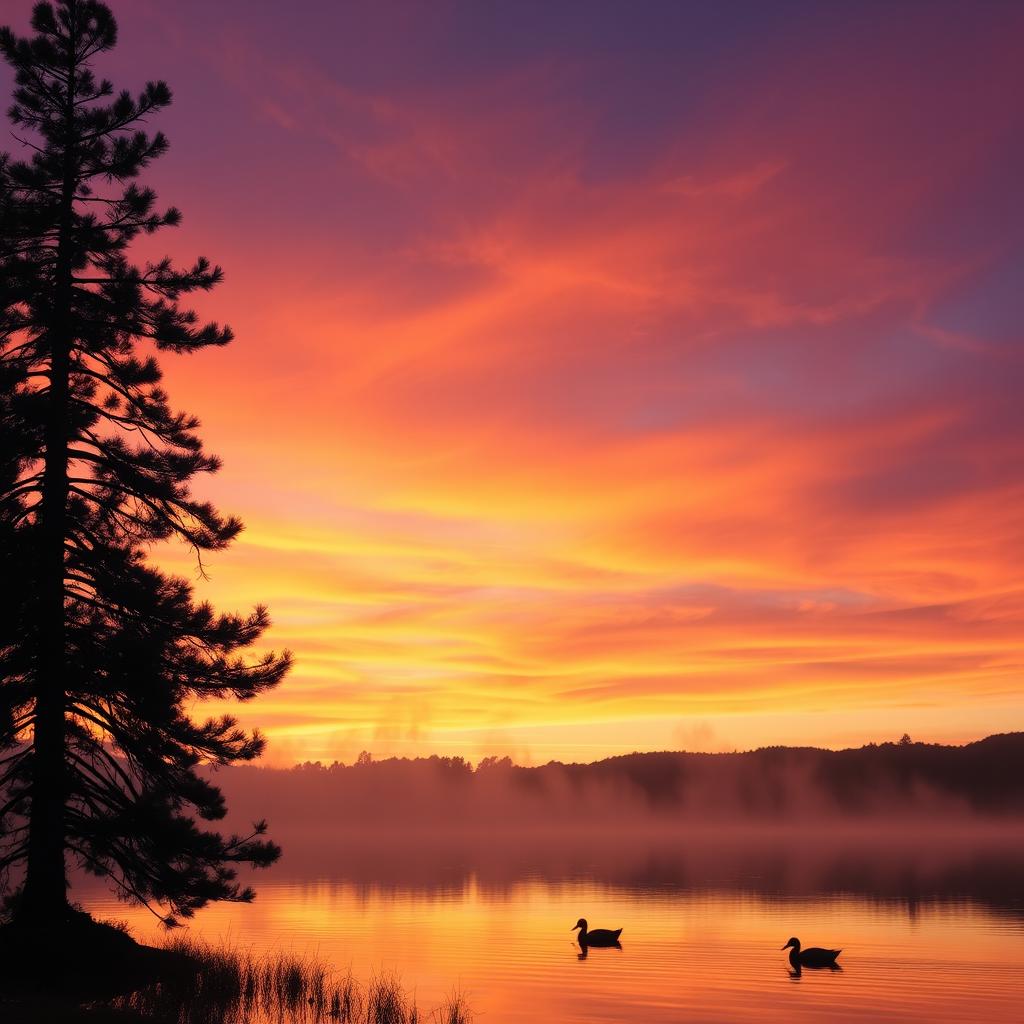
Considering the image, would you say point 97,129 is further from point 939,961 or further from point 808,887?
point 808,887

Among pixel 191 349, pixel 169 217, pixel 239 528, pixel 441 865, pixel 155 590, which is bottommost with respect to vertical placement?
pixel 441 865

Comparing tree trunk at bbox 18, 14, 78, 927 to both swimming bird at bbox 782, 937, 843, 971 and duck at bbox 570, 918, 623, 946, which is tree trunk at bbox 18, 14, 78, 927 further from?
swimming bird at bbox 782, 937, 843, 971

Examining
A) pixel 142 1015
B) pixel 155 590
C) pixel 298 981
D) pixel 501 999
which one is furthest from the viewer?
pixel 501 999

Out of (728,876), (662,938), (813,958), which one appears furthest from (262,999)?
(728,876)

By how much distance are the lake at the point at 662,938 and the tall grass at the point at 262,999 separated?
320cm

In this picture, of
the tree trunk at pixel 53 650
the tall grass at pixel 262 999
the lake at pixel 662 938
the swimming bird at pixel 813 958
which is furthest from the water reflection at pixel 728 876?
the tree trunk at pixel 53 650

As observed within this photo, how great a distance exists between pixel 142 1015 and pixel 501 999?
13089 mm

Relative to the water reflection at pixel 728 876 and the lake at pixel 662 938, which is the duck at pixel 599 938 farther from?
Answer: the water reflection at pixel 728 876

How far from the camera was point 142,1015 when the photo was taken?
20.3m

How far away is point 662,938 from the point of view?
4544 centimetres

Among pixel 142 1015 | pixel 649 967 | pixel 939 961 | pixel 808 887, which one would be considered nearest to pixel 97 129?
pixel 142 1015

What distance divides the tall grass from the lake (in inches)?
126

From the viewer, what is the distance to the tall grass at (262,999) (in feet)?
73.6

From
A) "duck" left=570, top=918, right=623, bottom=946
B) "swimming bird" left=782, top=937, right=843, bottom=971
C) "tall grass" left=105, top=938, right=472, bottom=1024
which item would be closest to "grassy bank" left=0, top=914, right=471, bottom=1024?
"tall grass" left=105, top=938, right=472, bottom=1024
